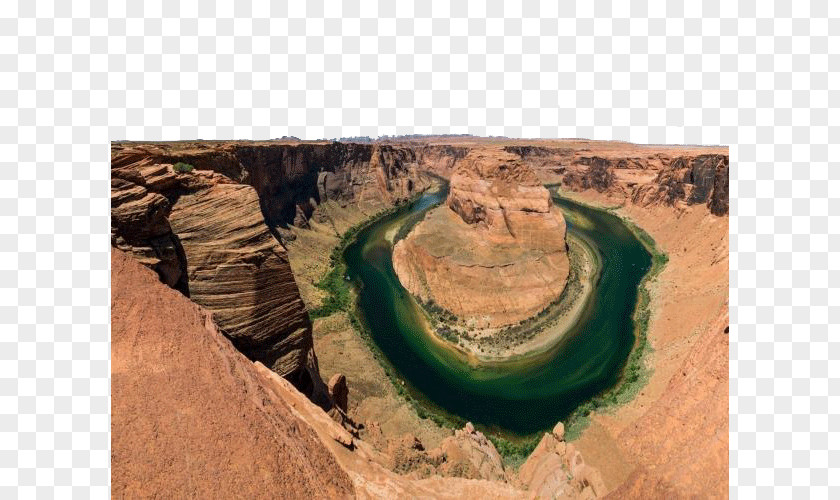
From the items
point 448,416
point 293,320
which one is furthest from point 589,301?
point 293,320

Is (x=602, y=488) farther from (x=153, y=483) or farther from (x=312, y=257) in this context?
(x=312, y=257)

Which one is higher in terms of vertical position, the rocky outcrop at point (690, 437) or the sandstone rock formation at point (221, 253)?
the sandstone rock formation at point (221, 253)

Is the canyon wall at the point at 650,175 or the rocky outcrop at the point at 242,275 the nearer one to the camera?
the rocky outcrop at the point at 242,275

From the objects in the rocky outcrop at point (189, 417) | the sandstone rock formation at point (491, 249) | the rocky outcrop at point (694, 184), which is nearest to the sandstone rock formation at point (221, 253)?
the rocky outcrop at point (189, 417)

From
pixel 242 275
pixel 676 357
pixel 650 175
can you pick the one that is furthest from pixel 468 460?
pixel 650 175

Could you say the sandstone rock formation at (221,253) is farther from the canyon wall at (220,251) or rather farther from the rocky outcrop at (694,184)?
the rocky outcrop at (694,184)

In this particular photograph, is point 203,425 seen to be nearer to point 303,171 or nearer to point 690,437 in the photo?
point 690,437
